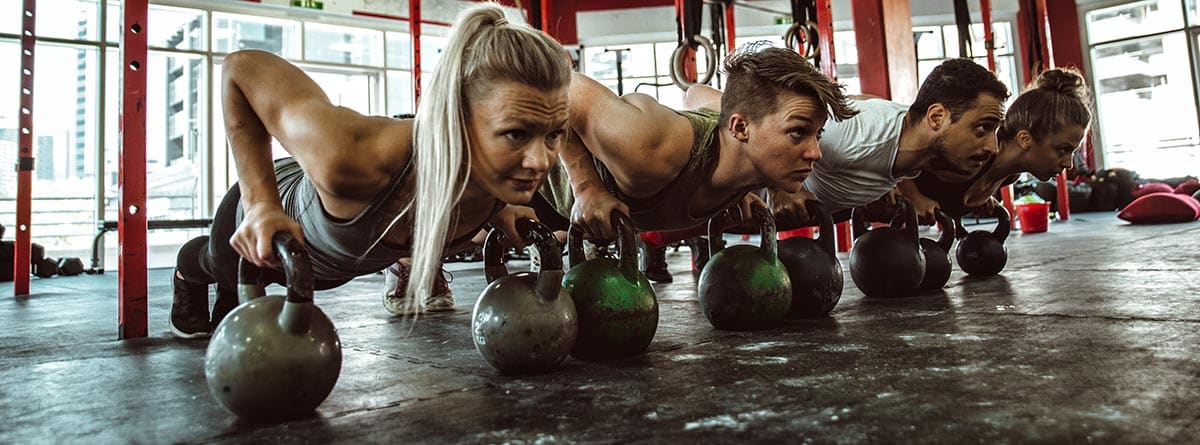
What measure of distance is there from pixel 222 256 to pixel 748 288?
1.22m

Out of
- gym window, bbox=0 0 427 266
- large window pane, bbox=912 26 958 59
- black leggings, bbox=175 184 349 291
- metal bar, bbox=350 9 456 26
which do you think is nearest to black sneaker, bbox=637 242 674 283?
black leggings, bbox=175 184 349 291

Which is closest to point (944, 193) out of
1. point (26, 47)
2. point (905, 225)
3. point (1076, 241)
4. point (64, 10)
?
point (905, 225)

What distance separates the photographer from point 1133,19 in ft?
31.4

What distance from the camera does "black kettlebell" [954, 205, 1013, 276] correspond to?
2672 millimetres

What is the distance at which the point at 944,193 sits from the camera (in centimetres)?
267

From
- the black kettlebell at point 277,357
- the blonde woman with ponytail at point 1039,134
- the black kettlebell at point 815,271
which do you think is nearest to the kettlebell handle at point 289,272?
the black kettlebell at point 277,357

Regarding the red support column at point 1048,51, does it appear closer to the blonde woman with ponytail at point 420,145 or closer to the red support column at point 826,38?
the red support column at point 826,38

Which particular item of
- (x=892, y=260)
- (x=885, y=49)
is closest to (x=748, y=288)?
(x=892, y=260)

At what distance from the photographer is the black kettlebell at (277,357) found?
97cm

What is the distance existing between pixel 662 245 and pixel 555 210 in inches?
42.3

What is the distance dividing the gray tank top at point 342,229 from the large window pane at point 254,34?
689cm

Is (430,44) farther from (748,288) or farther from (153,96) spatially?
(748,288)

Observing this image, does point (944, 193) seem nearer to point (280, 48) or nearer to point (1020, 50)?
point (280, 48)

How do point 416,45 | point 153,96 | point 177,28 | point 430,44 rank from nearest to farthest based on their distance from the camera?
point 416,45
point 153,96
point 177,28
point 430,44
